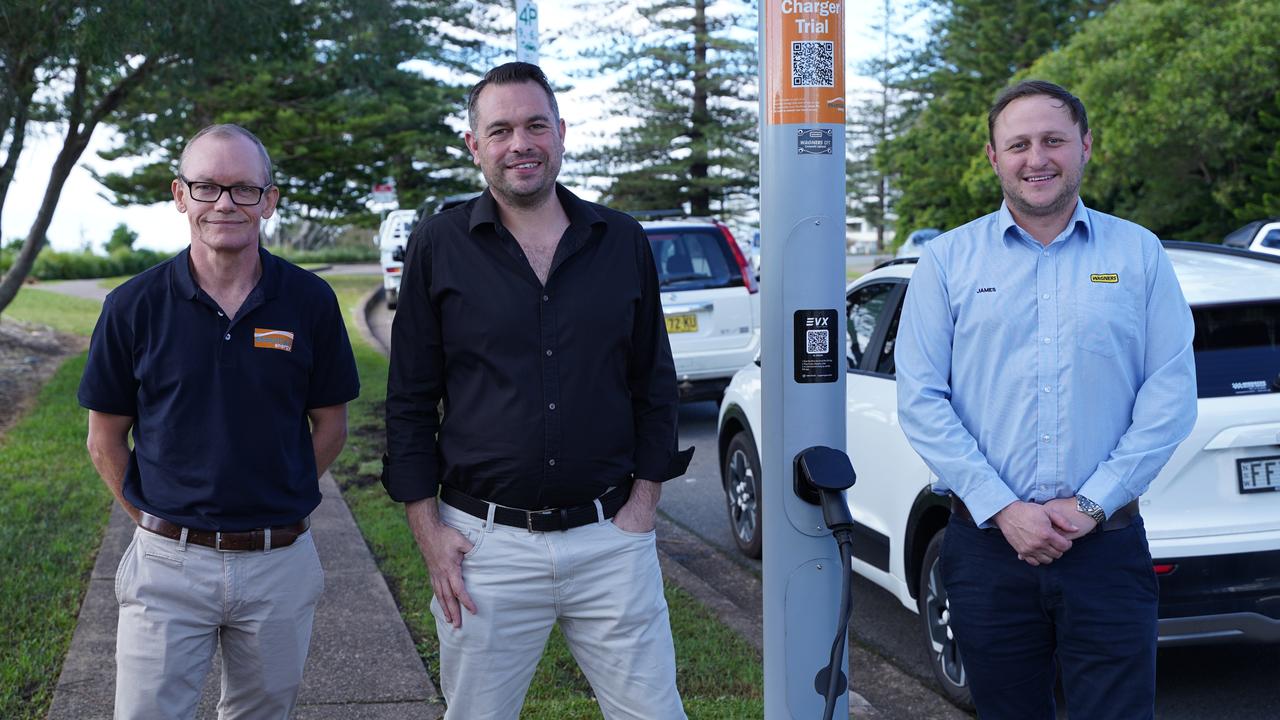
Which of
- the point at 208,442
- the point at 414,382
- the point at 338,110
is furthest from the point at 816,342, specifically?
the point at 338,110

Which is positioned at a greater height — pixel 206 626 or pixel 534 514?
pixel 534 514

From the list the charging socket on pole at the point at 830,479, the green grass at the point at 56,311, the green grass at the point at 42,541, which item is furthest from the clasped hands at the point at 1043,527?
the green grass at the point at 56,311

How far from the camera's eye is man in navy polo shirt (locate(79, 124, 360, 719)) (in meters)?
3.04

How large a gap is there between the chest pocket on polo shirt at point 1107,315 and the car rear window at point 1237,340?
1.60 meters

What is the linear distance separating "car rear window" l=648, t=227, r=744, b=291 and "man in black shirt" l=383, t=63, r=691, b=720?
801 cm

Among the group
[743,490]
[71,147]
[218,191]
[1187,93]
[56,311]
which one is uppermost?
[1187,93]

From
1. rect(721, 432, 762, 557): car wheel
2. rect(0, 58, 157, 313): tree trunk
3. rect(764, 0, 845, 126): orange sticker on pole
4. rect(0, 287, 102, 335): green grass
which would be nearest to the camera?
rect(764, 0, 845, 126): orange sticker on pole

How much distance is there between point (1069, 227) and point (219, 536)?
2.29m

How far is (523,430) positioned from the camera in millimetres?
2947

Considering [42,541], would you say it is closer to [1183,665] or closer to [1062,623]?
[1062,623]

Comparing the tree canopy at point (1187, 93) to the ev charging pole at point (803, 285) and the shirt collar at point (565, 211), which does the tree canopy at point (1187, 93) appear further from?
the shirt collar at point (565, 211)

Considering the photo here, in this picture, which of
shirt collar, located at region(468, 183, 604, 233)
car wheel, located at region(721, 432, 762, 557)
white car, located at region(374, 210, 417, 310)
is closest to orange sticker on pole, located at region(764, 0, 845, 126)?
shirt collar, located at region(468, 183, 604, 233)

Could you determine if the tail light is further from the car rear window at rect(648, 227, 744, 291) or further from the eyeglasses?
the eyeglasses

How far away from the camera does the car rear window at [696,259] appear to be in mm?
11102
